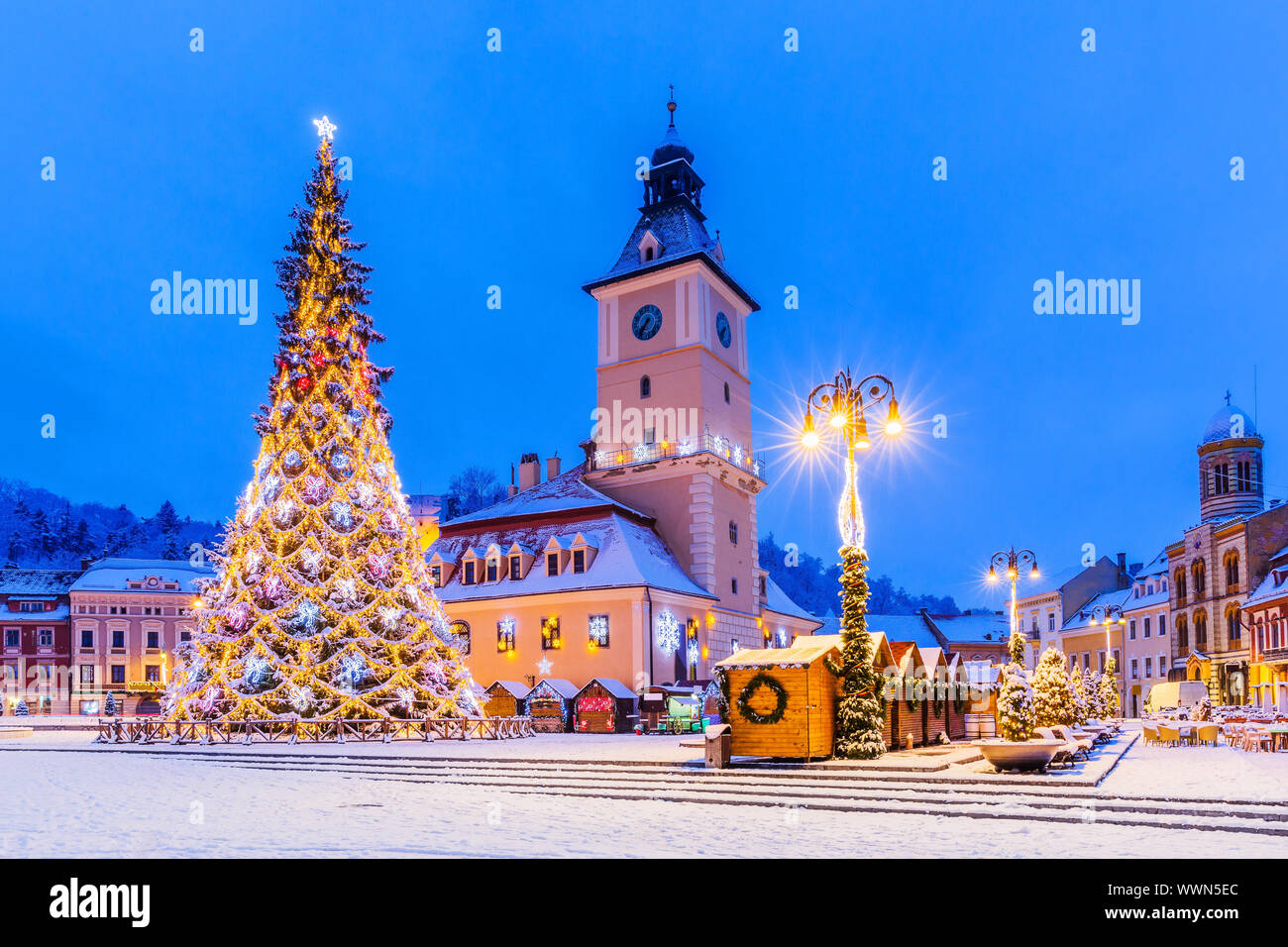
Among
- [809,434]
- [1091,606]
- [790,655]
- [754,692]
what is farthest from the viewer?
[1091,606]

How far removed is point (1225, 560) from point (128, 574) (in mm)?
76468

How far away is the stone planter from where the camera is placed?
16.2 m

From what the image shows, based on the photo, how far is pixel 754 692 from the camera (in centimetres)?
1875

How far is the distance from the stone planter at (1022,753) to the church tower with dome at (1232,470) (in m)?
46.8

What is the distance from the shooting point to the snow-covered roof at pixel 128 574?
250 ft

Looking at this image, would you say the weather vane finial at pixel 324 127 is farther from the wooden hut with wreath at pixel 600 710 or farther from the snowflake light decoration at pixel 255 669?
the wooden hut with wreath at pixel 600 710

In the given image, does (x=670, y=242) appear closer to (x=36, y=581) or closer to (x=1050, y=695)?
(x=1050, y=695)

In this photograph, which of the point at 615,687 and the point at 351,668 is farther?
the point at 615,687

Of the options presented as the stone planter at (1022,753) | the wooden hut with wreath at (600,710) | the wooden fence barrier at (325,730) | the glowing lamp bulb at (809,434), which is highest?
the glowing lamp bulb at (809,434)

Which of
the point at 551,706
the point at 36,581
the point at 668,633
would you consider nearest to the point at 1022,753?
the point at 551,706

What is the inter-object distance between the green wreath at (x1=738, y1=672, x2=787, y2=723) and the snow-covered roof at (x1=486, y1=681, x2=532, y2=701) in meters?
18.7

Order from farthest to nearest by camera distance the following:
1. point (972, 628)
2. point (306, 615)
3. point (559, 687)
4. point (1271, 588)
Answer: point (972, 628)
point (1271, 588)
point (559, 687)
point (306, 615)

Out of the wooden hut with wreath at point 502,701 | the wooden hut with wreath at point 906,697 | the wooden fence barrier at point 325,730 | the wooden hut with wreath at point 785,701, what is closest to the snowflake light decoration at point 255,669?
the wooden fence barrier at point 325,730

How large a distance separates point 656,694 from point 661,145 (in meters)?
26.8
